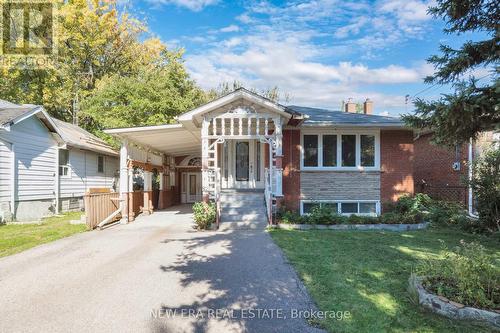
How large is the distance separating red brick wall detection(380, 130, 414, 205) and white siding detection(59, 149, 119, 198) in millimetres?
15178

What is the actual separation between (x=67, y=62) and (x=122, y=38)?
507 centimetres

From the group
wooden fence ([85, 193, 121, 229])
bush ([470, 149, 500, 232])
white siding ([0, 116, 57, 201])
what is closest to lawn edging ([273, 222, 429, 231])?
bush ([470, 149, 500, 232])

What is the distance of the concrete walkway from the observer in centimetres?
406

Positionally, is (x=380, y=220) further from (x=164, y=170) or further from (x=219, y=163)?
(x=164, y=170)

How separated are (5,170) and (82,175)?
17.5ft

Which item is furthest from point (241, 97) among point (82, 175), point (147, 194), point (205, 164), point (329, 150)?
point (82, 175)

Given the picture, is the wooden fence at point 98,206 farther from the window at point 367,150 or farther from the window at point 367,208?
the window at point 367,150

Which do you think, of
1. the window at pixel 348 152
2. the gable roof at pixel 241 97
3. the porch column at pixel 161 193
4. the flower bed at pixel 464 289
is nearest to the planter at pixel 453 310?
the flower bed at pixel 464 289

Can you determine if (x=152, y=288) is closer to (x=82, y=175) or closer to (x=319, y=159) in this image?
(x=319, y=159)

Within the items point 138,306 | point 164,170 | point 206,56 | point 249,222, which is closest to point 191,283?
point 138,306

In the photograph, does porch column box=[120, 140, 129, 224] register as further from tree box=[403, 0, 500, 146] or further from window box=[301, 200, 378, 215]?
tree box=[403, 0, 500, 146]

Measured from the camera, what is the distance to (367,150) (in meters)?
12.7

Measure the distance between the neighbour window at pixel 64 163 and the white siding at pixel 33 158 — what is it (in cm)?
75

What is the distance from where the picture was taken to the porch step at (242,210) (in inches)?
427
